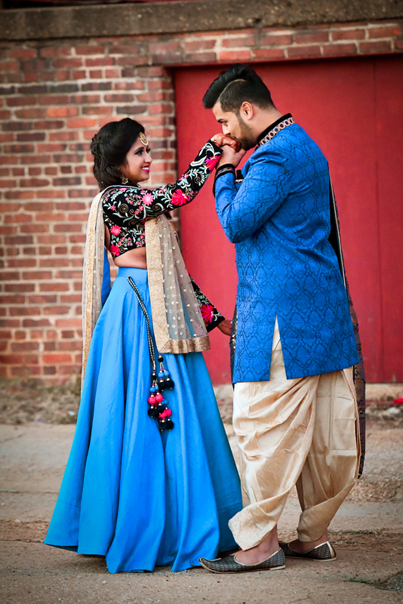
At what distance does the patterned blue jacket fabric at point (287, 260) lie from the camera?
9.23ft

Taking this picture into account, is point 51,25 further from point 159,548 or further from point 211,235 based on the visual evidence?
point 159,548

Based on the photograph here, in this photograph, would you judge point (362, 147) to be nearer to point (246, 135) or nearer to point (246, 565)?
point (246, 135)

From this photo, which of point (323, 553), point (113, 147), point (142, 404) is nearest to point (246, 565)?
point (323, 553)

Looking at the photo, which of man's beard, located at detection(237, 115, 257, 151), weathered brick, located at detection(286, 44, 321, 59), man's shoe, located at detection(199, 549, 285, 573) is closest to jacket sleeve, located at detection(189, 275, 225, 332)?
man's beard, located at detection(237, 115, 257, 151)

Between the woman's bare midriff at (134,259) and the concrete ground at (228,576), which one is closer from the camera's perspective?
the concrete ground at (228,576)

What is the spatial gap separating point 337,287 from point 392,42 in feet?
10.8

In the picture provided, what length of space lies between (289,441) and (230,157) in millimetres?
1166

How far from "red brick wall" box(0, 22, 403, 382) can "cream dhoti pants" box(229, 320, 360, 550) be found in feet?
10.8

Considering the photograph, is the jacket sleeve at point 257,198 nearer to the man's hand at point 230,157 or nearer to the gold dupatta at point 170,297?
the man's hand at point 230,157

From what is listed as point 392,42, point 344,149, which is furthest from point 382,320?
point 392,42

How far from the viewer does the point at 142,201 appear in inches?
128

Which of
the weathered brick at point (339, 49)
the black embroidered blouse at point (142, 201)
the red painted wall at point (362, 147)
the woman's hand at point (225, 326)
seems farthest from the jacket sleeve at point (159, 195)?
the weathered brick at point (339, 49)

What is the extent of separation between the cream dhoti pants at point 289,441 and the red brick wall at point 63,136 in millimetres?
3298

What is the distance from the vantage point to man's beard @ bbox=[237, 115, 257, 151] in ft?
9.73
